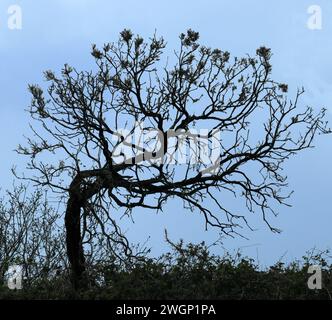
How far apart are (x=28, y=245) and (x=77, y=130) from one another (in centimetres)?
511

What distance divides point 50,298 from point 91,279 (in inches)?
37.4

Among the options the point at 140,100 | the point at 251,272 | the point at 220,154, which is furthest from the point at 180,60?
the point at 251,272

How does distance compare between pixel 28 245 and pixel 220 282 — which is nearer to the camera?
pixel 220 282

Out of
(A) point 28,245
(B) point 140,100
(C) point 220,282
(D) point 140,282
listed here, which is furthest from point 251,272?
(A) point 28,245

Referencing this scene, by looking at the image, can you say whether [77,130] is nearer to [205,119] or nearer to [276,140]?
[205,119]

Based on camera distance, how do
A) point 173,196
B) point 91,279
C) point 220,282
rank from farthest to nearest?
point 173,196
point 91,279
point 220,282

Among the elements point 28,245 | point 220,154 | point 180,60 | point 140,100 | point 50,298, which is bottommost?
point 50,298

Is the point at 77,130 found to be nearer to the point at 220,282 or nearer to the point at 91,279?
the point at 91,279

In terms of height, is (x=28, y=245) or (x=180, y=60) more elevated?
(x=180, y=60)

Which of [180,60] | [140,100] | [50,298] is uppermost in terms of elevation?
[180,60]

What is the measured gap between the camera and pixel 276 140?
11992 millimetres

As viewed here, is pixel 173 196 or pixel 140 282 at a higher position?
pixel 173 196

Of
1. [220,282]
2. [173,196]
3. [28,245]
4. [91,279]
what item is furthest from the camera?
[28,245]

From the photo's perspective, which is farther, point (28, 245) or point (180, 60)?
point (28, 245)
